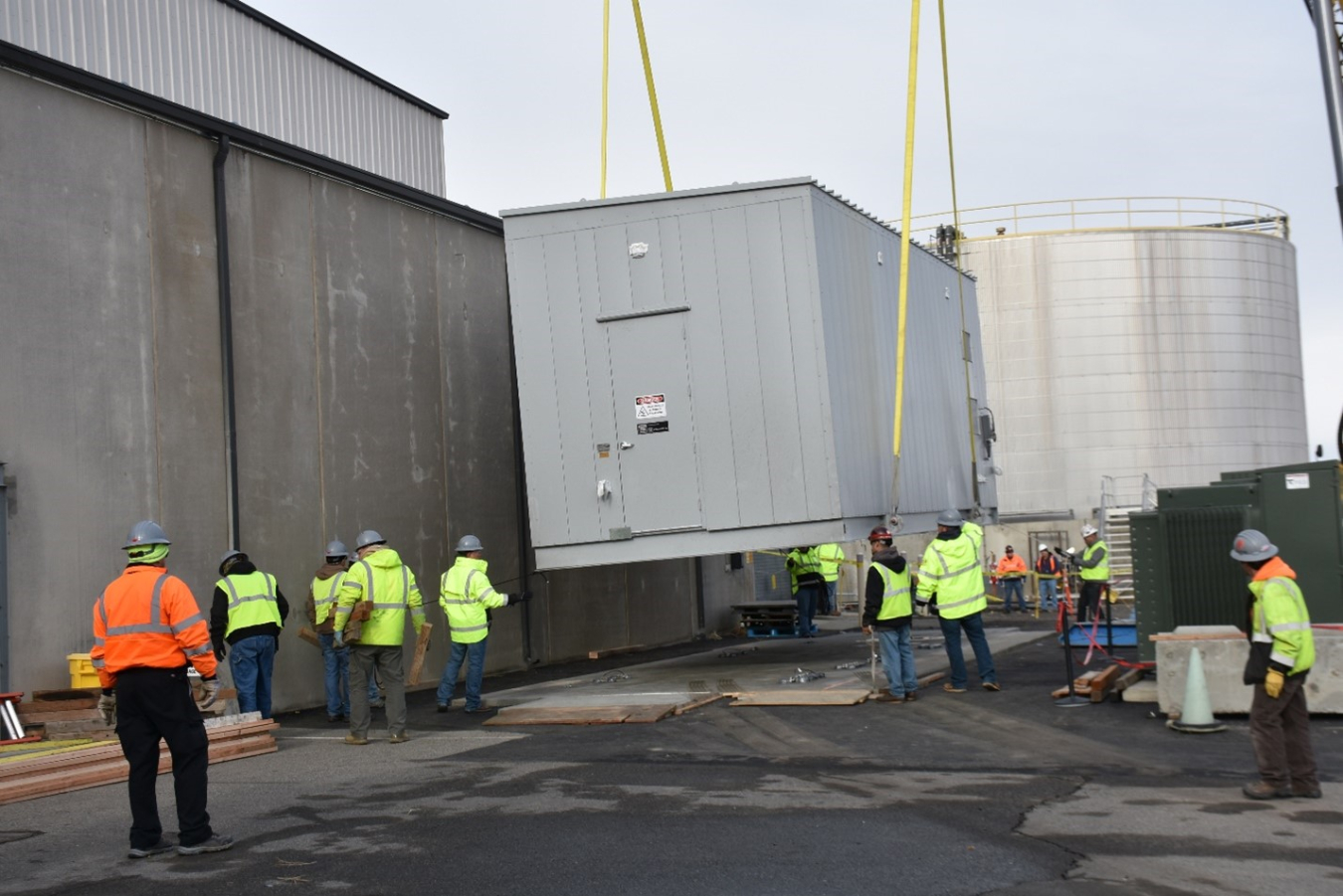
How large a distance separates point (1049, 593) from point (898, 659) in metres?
17.7

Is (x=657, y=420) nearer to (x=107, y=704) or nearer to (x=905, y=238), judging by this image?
(x=905, y=238)

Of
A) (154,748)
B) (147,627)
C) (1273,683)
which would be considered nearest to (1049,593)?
(1273,683)

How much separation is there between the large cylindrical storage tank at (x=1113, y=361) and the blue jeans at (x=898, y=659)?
984 inches

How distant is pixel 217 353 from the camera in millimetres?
14516

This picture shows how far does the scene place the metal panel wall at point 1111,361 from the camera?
1479 inches

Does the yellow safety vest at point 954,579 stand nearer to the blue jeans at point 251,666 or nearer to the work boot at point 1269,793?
the work boot at point 1269,793

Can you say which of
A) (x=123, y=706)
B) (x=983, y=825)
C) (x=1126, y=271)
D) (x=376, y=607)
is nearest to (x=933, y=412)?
(x=376, y=607)

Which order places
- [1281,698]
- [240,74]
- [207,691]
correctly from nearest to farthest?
[207,691] → [1281,698] → [240,74]

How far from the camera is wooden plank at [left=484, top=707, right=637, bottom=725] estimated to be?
41.5 ft

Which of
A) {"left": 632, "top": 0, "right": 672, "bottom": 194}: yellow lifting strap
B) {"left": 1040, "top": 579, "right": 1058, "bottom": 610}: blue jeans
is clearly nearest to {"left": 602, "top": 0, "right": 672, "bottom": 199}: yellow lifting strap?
{"left": 632, "top": 0, "right": 672, "bottom": 194}: yellow lifting strap

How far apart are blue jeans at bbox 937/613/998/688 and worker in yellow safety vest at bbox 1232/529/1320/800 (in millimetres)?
5497

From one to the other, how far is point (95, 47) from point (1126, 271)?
27.8m

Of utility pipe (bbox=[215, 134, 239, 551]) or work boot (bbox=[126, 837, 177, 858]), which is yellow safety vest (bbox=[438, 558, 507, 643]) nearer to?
utility pipe (bbox=[215, 134, 239, 551])

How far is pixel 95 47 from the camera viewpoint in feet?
61.7
